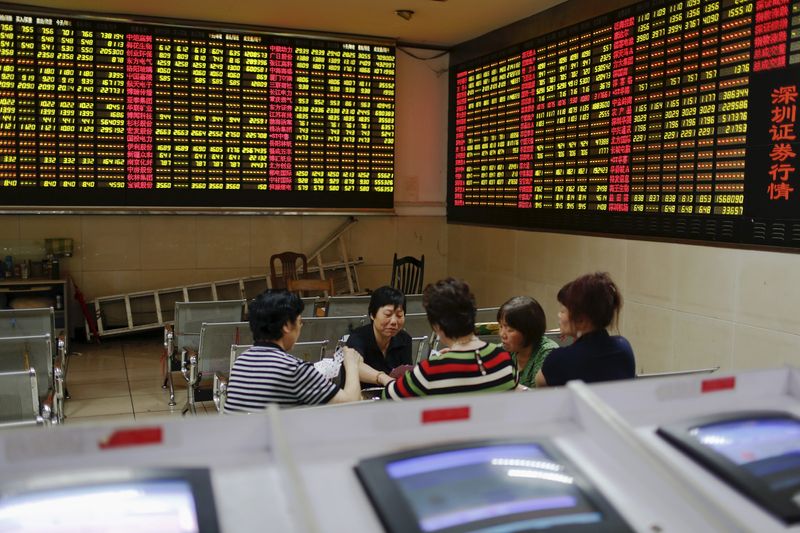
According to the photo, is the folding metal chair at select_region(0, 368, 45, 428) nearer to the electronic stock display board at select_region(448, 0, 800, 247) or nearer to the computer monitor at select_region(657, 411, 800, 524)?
the computer monitor at select_region(657, 411, 800, 524)

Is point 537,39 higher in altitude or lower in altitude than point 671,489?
higher

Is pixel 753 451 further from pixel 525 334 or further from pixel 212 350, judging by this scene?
pixel 212 350

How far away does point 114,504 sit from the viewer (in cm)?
99

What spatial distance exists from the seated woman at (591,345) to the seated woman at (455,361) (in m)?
0.22

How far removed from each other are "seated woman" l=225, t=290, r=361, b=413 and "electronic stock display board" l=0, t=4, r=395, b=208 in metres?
4.99

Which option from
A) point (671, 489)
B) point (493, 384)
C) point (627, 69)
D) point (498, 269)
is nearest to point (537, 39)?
point (627, 69)

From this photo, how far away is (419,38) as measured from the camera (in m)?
8.11

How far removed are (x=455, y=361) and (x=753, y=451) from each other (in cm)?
135

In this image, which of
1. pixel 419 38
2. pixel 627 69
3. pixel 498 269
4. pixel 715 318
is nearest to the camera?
pixel 715 318

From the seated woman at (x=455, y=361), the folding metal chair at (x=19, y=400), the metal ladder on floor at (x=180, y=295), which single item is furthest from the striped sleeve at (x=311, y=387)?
the metal ladder on floor at (x=180, y=295)

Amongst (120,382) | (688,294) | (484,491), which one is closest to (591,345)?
(484,491)

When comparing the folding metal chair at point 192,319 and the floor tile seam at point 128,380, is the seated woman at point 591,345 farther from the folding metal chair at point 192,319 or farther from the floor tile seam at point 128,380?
the floor tile seam at point 128,380

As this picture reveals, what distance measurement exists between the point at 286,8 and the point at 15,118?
2777 mm

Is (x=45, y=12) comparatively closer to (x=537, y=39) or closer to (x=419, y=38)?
(x=419, y=38)
